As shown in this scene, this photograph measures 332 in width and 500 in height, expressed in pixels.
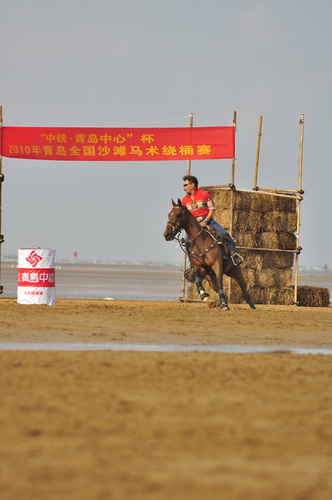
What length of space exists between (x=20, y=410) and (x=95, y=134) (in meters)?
16.9

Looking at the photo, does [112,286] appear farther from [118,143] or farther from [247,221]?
[118,143]

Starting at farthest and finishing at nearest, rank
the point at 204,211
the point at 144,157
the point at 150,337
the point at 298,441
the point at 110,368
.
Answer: the point at 144,157 < the point at 204,211 < the point at 150,337 < the point at 110,368 < the point at 298,441

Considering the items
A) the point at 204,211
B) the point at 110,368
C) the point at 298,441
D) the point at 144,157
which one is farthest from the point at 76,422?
the point at 144,157

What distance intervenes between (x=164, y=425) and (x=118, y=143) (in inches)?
677

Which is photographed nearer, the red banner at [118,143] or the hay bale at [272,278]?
the red banner at [118,143]

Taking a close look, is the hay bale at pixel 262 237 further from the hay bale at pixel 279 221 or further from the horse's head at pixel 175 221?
the horse's head at pixel 175 221

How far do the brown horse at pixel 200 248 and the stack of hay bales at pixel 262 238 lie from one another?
393cm

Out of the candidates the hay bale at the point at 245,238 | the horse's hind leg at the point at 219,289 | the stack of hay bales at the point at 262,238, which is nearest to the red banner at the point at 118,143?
the stack of hay bales at the point at 262,238

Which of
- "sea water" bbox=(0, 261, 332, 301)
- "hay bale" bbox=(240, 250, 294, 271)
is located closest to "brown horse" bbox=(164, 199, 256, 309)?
"hay bale" bbox=(240, 250, 294, 271)

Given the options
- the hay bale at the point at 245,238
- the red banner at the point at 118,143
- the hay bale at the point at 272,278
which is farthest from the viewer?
the hay bale at the point at 272,278

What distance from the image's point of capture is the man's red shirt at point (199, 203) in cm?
1886

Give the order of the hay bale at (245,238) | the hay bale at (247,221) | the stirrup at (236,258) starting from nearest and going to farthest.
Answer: the stirrup at (236,258)
the hay bale at (247,221)
the hay bale at (245,238)

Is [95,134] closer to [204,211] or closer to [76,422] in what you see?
[204,211]

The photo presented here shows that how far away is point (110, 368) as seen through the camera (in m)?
8.57
